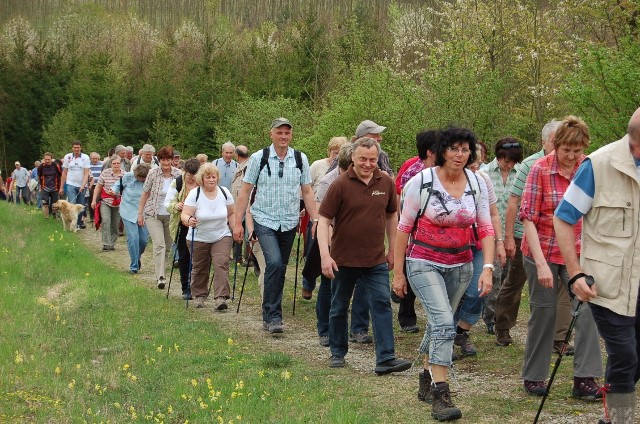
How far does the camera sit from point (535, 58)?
2812 cm

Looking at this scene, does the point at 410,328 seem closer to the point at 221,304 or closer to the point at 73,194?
the point at 221,304

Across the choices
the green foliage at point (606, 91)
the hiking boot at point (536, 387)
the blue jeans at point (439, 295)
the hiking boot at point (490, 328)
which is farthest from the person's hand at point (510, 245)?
the green foliage at point (606, 91)

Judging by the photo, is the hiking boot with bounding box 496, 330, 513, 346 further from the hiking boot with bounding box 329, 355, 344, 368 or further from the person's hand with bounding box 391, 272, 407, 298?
the person's hand with bounding box 391, 272, 407, 298

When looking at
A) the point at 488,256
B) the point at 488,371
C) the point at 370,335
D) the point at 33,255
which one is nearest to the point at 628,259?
the point at 488,256

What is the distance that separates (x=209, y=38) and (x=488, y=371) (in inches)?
1729

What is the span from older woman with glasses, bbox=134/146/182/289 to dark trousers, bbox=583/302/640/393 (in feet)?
33.3

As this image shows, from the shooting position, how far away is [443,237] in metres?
7.27

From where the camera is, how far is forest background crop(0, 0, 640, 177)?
21359 mm

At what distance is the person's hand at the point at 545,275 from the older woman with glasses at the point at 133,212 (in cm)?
1083

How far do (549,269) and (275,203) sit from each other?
407 cm

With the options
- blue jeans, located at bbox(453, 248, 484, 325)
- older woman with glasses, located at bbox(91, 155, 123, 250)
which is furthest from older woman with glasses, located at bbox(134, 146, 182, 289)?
blue jeans, located at bbox(453, 248, 484, 325)

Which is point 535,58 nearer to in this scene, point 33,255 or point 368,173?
point 33,255

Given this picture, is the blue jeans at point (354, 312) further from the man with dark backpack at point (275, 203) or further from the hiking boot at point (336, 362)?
the hiking boot at point (336, 362)

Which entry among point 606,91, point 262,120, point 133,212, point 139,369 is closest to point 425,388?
point 139,369
